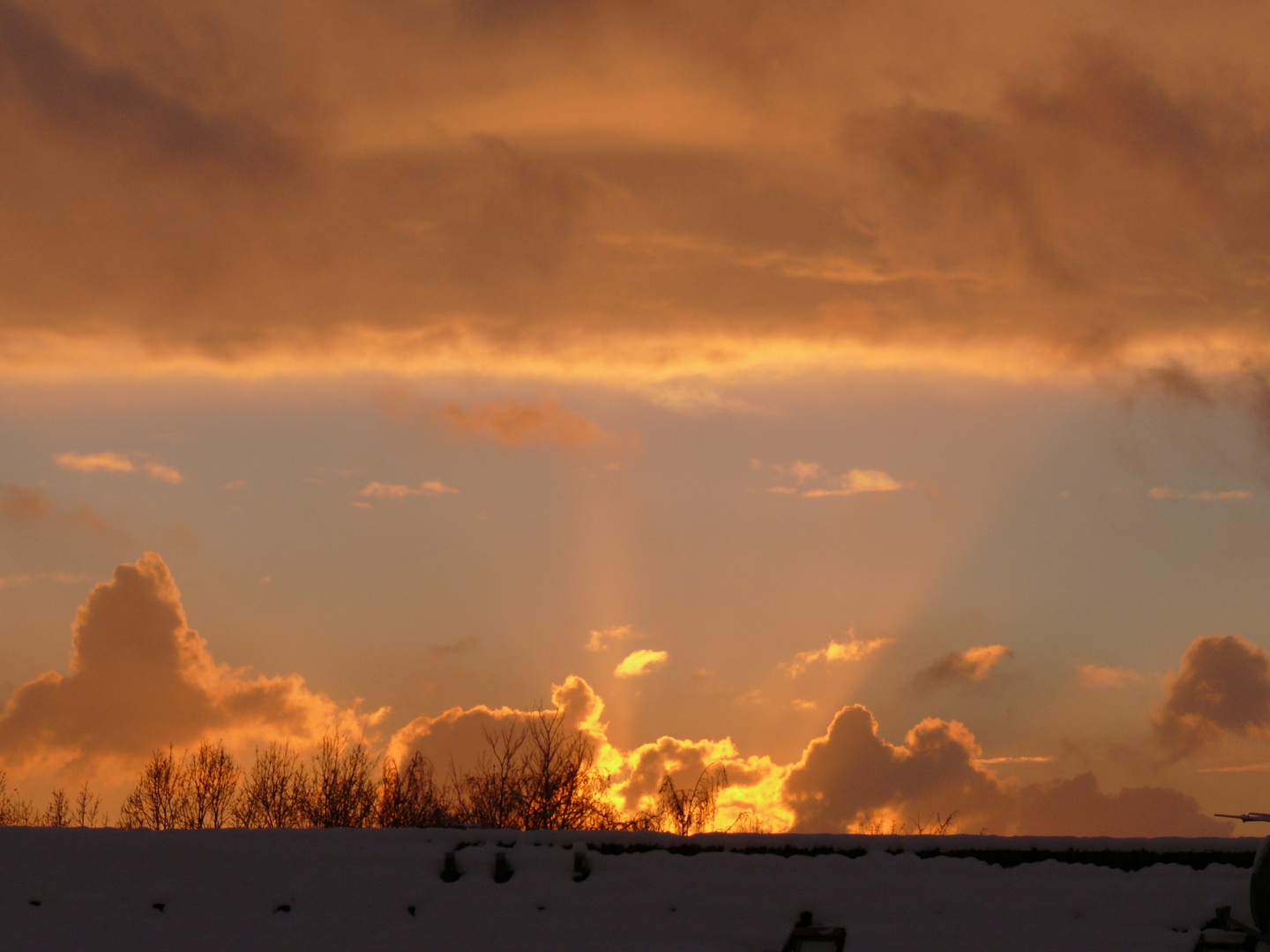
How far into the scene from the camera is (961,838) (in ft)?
49.5

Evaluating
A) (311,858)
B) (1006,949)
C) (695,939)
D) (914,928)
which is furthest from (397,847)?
(1006,949)

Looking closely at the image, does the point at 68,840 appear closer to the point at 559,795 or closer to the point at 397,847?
the point at 397,847

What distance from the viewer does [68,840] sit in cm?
1544

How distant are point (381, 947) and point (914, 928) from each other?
5.67 m

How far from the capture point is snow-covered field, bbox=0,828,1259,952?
42.0 feet


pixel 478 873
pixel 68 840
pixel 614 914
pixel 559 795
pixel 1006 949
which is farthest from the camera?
pixel 559 795

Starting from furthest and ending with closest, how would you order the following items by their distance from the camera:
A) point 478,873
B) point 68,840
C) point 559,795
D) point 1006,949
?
point 559,795 < point 68,840 < point 478,873 < point 1006,949

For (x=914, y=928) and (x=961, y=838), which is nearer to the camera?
(x=914, y=928)

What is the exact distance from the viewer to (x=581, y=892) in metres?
13.8

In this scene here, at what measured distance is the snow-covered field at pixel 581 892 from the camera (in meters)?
12.8

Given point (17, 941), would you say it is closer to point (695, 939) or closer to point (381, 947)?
point (381, 947)

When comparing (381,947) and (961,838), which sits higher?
(961,838)

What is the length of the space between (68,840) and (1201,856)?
14090 millimetres

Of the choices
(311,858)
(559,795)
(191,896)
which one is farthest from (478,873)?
(559,795)
